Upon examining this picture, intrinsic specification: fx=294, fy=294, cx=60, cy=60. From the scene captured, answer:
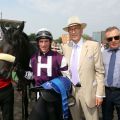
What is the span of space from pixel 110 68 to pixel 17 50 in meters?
1.46

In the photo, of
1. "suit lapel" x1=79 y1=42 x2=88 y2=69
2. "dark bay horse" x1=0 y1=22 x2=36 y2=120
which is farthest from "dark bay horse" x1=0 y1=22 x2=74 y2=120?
"suit lapel" x1=79 y1=42 x2=88 y2=69

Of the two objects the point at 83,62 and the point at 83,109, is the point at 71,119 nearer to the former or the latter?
the point at 83,109

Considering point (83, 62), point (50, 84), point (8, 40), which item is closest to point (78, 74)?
point (83, 62)

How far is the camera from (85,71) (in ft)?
13.5

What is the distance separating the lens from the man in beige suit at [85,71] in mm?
4098

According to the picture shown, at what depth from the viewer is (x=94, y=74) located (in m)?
4.16

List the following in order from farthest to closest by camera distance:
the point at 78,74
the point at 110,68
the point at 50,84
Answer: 1. the point at 110,68
2. the point at 78,74
3. the point at 50,84

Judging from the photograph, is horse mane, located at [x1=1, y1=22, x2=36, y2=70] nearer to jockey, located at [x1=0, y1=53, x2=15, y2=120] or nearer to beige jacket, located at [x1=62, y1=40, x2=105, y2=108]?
jockey, located at [x1=0, y1=53, x2=15, y2=120]

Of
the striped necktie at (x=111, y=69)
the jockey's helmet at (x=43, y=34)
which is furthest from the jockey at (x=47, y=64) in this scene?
the striped necktie at (x=111, y=69)

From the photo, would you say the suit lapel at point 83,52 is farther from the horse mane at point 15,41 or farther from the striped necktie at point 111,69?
the horse mane at point 15,41

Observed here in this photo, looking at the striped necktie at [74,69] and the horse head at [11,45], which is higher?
the horse head at [11,45]

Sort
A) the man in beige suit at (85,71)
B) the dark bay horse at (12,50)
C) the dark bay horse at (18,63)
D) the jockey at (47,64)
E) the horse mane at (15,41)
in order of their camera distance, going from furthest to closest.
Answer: the horse mane at (15,41) < the dark bay horse at (12,50) < the man in beige suit at (85,71) < the jockey at (47,64) < the dark bay horse at (18,63)

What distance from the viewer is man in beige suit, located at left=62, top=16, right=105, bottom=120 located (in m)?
4.10

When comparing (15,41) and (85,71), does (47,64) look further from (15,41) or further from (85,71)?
(15,41)
